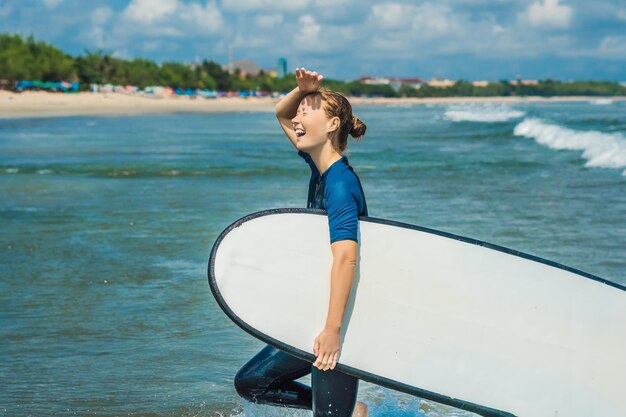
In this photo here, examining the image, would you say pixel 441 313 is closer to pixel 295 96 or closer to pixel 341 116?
pixel 341 116

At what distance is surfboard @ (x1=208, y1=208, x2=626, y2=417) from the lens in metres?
2.75

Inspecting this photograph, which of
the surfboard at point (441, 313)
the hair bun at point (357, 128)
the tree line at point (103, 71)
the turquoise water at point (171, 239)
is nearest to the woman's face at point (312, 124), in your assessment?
the hair bun at point (357, 128)

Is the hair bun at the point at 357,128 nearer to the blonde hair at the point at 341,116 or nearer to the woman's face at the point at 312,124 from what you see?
the blonde hair at the point at 341,116

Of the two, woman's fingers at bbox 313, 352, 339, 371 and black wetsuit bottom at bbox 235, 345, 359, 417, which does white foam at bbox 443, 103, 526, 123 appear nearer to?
black wetsuit bottom at bbox 235, 345, 359, 417

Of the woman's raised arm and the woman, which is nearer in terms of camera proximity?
the woman

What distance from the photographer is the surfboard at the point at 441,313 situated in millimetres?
2746

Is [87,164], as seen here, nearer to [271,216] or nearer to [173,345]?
[173,345]

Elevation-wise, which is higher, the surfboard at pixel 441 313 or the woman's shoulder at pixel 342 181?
the woman's shoulder at pixel 342 181

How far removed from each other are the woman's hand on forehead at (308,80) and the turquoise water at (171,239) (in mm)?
1330

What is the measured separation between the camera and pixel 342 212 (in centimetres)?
267

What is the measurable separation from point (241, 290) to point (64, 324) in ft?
10.2

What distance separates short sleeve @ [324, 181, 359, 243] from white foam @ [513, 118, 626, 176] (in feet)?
43.2

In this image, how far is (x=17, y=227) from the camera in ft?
31.4

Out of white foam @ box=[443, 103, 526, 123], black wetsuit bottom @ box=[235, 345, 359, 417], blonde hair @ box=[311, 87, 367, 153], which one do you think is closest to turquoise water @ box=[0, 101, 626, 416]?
black wetsuit bottom @ box=[235, 345, 359, 417]
